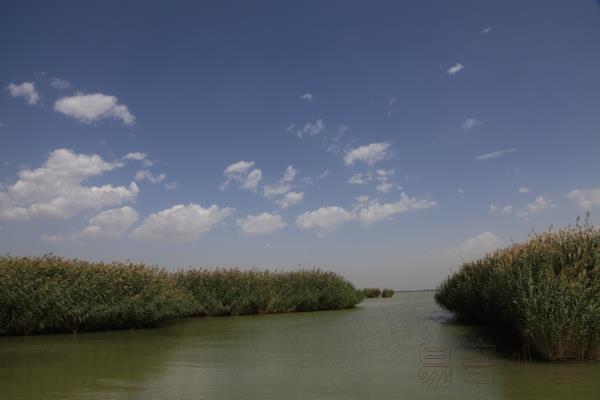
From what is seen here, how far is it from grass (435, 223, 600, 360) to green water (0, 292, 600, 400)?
1.26ft

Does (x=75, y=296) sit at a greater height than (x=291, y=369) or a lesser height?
greater

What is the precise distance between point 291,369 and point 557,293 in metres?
4.30

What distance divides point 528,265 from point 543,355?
5.31 ft

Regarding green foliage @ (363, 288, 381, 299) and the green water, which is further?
green foliage @ (363, 288, 381, 299)

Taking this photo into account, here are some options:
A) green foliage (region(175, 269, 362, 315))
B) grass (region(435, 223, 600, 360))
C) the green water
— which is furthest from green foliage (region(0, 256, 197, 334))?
grass (region(435, 223, 600, 360))

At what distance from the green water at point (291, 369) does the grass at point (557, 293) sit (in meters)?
0.38

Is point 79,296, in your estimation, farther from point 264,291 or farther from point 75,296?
point 264,291

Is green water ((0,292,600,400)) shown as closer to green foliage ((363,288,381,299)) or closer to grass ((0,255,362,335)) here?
grass ((0,255,362,335))

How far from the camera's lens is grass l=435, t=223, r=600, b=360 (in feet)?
24.2

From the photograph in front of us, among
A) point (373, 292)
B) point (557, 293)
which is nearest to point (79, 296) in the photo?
point (557, 293)

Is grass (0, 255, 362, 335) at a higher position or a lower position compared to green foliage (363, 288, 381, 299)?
higher

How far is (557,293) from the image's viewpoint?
7523 mm

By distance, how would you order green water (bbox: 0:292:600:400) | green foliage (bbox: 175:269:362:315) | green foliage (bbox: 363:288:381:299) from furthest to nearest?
green foliage (bbox: 363:288:381:299) < green foliage (bbox: 175:269:362:315) < green water (bbox: 0:292:600:400)

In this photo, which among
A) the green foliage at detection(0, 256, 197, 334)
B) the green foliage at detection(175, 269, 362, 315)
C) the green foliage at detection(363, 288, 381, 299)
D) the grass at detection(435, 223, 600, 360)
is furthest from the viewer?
the green foliage at detection(363, 288, 381, 299)
